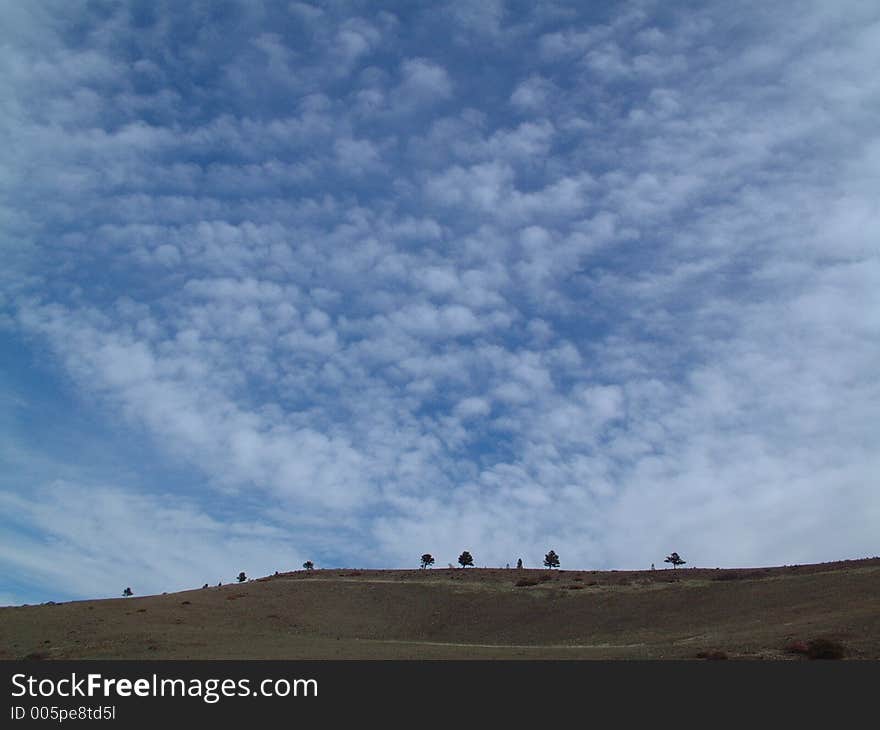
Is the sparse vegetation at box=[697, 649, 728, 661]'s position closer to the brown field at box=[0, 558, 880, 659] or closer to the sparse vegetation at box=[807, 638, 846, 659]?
the brown field at box=[0, 558, 880, 659]

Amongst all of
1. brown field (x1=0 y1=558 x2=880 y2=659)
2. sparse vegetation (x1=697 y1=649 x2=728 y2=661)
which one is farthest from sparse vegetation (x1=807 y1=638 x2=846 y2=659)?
sparse vegetation (x1=697 y1=649 x2=728 y2=661)

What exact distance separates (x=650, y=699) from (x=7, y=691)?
23.3m

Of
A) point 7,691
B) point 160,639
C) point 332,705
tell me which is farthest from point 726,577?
point 7,691

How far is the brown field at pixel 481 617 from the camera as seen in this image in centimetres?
4594

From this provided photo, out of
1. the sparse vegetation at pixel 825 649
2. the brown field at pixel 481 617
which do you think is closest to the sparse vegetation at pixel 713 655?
the brown field at pixel 481 617

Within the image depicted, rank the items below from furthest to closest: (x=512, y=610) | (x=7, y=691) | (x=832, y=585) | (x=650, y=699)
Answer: (x=512, y=610), (x=832, y=585), (x=7, y=691), (x=650, y=699)

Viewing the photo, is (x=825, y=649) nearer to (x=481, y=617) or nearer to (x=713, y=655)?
(x=713, y=655)

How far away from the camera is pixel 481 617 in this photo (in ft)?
231

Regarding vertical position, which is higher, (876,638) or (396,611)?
(396,611)

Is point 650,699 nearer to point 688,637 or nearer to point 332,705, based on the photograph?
point 332,705

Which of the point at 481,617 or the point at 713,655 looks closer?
the point at 713,655

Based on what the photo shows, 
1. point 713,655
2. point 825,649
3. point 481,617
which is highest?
point 481,617

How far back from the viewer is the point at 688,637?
50.9 m

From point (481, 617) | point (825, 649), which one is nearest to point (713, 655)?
point (825, 649)
